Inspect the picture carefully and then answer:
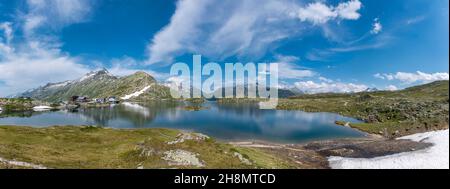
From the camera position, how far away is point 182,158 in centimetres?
4059

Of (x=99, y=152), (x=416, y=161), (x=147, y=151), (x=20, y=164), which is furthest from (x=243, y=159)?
(x=20, y=164)

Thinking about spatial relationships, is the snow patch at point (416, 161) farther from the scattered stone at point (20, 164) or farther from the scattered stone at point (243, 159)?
the scattered stone at point (20, 164)

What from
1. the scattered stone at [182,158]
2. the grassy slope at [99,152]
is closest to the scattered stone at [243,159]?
the grassy slope at [99,152]

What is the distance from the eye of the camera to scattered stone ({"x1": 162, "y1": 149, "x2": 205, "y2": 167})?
38375 millimetres

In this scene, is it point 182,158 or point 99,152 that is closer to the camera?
point 182,158

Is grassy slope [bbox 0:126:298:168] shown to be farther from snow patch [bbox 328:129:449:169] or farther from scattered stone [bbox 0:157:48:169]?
snow patch [bbox 328:129:449:169]

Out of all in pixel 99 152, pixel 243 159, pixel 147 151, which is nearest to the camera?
pixel 147 151

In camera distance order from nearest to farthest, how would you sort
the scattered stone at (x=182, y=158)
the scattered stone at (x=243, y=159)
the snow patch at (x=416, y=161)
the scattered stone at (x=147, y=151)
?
the scattered stone at (x=182, y=158), the snow patch at (x=416, y=161), the scattered stone at (x=147, y=151), the scattered stone at (x=243, y=159)

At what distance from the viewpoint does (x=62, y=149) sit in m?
49.8

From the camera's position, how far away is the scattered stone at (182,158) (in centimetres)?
3838

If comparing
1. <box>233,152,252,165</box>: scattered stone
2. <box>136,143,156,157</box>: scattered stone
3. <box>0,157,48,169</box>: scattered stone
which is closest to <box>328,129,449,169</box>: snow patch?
<box>233,152,252,165</box>: scattered stone

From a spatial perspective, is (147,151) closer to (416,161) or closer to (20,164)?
(20,164)
